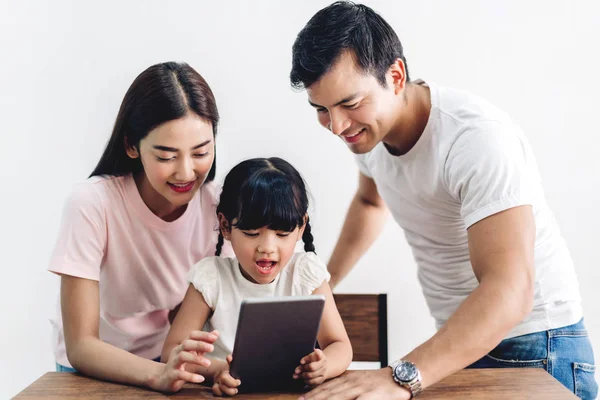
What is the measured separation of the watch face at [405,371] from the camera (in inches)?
53.1

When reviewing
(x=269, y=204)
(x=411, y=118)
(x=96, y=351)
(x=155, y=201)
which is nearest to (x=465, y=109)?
(x=411, y=118)

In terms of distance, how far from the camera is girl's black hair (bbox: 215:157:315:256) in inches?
60.1

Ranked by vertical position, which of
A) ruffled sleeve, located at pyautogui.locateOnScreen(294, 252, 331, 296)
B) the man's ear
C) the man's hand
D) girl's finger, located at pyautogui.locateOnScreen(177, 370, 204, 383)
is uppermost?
the man's ear

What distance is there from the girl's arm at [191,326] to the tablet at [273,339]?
96mm

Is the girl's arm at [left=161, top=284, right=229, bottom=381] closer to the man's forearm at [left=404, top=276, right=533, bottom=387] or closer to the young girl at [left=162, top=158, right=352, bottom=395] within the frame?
the young girl at [left=162, top=158, right=352, bottom=395]

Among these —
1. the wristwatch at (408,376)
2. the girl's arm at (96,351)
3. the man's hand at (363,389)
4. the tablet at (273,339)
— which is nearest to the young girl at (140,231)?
the girl's arm at (96,351)

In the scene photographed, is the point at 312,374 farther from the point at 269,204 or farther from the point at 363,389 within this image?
the point at 269,204

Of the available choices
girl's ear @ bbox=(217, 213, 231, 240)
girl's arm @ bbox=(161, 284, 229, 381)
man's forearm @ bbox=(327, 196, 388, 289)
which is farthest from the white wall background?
girl's arm @ bbox=(161, 284, 229, 381)

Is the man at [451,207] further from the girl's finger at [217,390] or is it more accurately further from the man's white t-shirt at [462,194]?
the girl's finger at [217,390]

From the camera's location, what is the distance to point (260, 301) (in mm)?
1199

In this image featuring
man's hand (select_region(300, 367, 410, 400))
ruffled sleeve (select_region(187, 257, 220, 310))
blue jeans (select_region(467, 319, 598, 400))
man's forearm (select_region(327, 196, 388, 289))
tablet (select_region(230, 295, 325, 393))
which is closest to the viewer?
tablet (select_region(230, 295, 325, 393))

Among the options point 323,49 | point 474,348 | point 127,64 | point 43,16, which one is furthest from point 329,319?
point 43,16

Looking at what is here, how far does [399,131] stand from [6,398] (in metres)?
1.88

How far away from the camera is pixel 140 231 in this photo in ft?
5.51
